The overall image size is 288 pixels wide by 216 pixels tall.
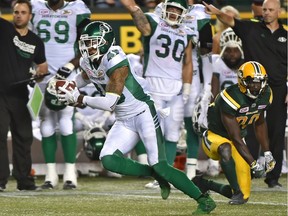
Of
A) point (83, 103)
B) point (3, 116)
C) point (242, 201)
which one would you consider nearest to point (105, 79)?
point (83, 103)

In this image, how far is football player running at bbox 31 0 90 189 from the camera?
989 cm

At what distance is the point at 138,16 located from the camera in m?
9.55

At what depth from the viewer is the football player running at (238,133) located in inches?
328

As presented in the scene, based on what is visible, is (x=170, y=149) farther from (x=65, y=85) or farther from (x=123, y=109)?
(x=65, y=85)

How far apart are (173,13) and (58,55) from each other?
3.87 feet

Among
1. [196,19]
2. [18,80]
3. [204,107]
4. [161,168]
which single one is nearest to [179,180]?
[161,168]

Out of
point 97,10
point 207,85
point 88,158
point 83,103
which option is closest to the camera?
point 83,103

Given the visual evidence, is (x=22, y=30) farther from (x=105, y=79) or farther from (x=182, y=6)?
(x=105, y=79)

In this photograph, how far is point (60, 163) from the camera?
1158 centimetres

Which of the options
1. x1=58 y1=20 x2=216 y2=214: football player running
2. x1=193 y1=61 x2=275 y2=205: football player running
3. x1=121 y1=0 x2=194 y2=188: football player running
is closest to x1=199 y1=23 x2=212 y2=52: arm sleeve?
x1=121 y1=0 x2=194 y2=188: football player running

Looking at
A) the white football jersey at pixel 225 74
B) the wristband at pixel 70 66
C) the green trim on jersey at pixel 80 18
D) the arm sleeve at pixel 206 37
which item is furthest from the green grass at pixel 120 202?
the green trim on jersey at pixel 80 18

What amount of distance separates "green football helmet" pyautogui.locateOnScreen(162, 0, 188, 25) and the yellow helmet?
131cm

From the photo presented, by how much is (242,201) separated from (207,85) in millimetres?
2482

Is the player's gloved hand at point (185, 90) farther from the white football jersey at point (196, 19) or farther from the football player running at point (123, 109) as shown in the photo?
the football player running at point (123, 109)
